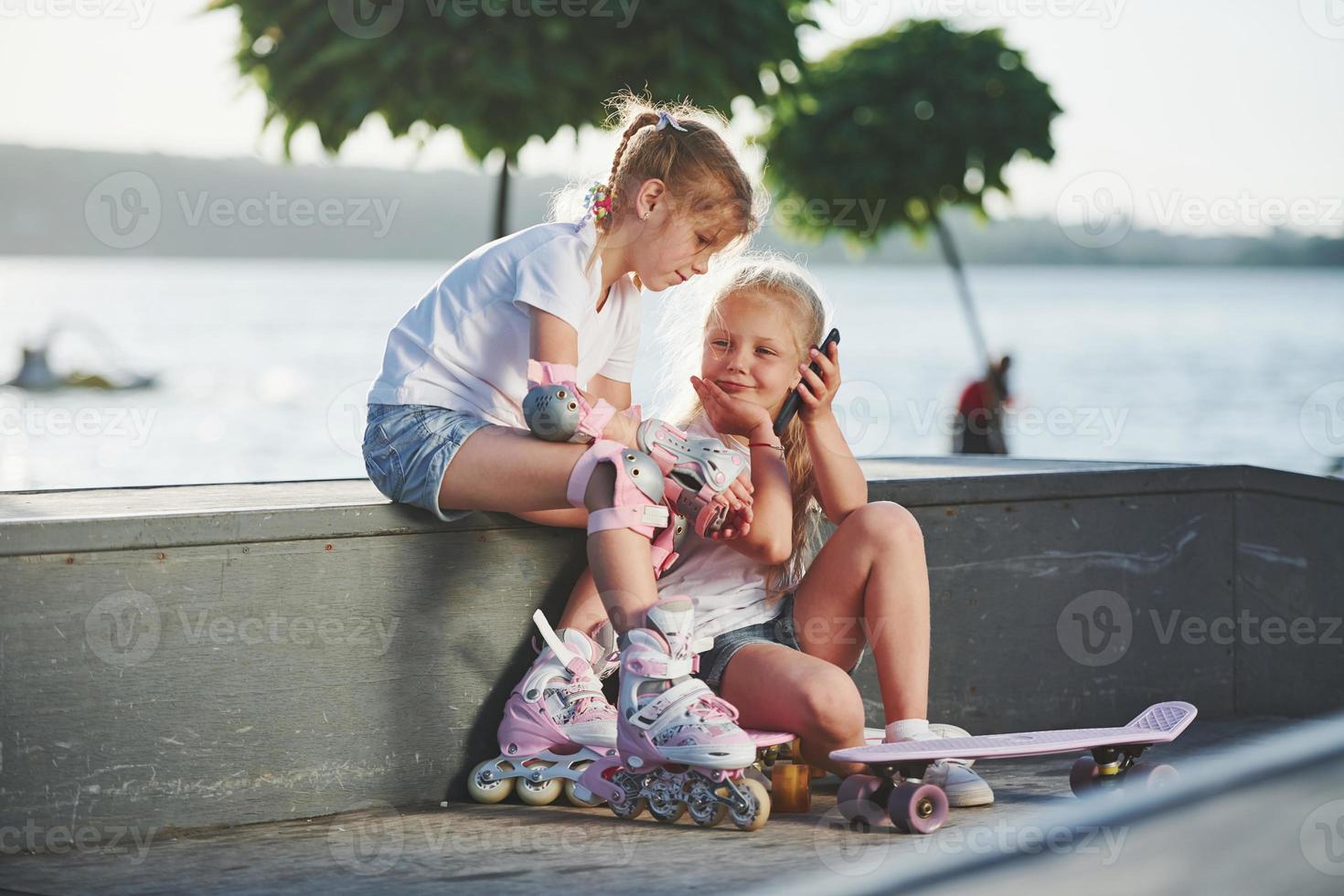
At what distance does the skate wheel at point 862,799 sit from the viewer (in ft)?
8.59

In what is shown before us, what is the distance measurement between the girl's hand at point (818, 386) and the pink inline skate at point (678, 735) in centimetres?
47

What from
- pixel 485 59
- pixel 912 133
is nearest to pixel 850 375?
pixel 912 133

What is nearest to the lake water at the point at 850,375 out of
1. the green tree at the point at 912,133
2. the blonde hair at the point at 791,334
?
the blonde hair at the point at 791,334

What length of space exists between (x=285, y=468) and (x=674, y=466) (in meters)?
16.9

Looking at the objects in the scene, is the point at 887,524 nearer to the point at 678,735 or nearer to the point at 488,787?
the point at 678,735

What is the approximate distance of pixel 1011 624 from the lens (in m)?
3.57

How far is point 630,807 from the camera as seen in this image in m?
2.68

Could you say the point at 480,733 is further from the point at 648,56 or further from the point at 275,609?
the point at 648,56

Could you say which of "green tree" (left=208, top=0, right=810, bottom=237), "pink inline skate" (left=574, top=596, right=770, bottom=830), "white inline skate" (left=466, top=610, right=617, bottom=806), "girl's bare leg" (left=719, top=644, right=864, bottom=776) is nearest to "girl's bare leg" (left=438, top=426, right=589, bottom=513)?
"white inline skate" (left=466, top=610, right=617, bottom=806)

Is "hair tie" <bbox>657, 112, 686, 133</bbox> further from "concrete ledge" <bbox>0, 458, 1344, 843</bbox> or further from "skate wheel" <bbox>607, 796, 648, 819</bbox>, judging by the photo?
"skate wheel" <bbox>607, 796, 648, 819</bbox>

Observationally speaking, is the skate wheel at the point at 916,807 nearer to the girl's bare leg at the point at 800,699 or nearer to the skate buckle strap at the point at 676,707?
the girl's bare leg at the point at 800,699

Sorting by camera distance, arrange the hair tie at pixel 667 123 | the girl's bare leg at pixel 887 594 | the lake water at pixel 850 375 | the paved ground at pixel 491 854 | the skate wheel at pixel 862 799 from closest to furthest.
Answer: the paved ground at pixel 491 854 < the skate wheel at pixel 862 799 < the girl's bare leg at pixel 887 594 < the hair tie at pixel 667 123 < the lake water at pixel 850 375

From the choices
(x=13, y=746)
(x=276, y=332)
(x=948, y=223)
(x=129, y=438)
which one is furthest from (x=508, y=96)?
(x=276, y=332)

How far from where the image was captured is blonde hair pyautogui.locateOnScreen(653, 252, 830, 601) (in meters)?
3.01
